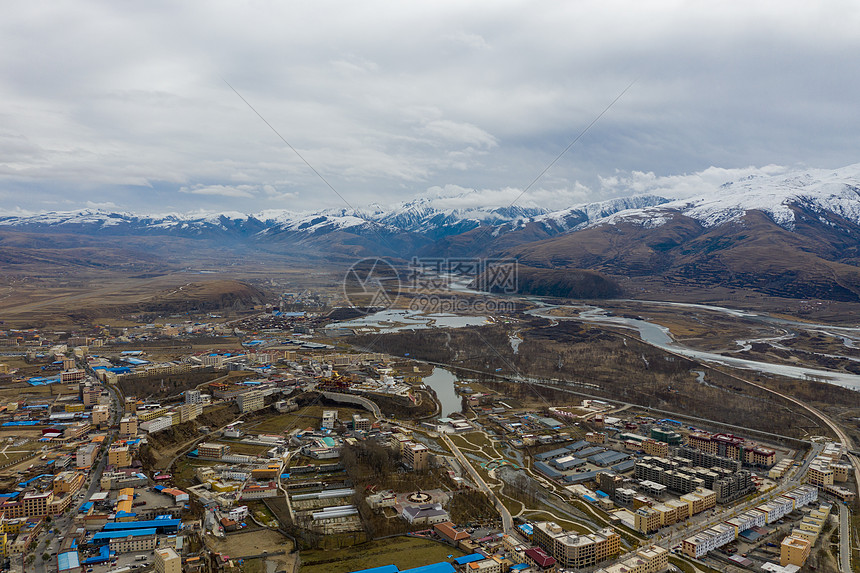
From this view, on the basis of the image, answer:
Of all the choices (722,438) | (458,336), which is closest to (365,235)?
(458,336)

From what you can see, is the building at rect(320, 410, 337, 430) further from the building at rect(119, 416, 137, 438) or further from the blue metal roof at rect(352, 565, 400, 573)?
the blue metal roof at rect(352, 565, 400, 573)

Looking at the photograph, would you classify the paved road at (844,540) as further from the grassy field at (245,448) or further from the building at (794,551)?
the grassy field at (245,448)

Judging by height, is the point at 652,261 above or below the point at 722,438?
above

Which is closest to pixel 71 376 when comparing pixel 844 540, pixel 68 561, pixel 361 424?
pixel 361 424

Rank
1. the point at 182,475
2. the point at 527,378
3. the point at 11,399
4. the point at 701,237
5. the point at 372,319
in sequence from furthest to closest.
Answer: the point at 701,237 → the point at 372,319 → the point at 527,378 → the point at 11,399 → the point at 182,475

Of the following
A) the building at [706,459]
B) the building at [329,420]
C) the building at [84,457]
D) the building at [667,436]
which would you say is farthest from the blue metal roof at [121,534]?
the building at [667,436]

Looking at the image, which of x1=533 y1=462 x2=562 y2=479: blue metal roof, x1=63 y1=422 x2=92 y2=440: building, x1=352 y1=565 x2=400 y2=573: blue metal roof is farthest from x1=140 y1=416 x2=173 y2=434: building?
x1=533 y1=462 x2=562 y2=479: blue metal roof

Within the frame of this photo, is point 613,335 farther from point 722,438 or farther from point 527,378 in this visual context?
point 722,438
